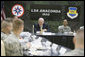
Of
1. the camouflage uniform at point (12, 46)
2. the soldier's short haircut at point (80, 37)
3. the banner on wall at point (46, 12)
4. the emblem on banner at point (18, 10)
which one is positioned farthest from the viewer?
the emblem on banner at point (18, 10)

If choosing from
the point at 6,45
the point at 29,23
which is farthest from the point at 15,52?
the point at 29,23

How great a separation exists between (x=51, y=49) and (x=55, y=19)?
5.02 meters

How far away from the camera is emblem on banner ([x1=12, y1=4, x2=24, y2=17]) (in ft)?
25.5

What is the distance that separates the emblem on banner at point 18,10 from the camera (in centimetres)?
778

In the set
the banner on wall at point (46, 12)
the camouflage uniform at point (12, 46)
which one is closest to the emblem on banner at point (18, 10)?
the banner on wall at point (46, 12)

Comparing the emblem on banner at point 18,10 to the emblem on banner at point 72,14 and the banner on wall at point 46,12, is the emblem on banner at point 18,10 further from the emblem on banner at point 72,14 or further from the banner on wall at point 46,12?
the emblem on banner at point 72,14

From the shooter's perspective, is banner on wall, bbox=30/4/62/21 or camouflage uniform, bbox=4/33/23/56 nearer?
camouflage uniform, bbox=4/33/23/56

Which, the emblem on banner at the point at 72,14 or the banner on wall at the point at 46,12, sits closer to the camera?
the banner on wall at the point at 46,12

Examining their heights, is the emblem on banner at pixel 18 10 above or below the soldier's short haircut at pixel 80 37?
below

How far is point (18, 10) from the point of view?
7.91 m

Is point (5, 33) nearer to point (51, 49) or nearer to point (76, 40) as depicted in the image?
point (51, 49)

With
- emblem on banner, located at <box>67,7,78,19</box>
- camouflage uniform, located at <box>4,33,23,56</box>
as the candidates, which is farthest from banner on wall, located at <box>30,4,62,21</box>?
camouflage uniform, located at <box>4,33,23,56</box>

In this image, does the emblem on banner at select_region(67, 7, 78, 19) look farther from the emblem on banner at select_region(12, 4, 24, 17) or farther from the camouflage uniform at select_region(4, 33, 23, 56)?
the camouflage uniform at select_region(4, 33, 23, 56)

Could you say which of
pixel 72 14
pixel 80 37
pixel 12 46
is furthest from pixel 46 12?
pixel 80 37
